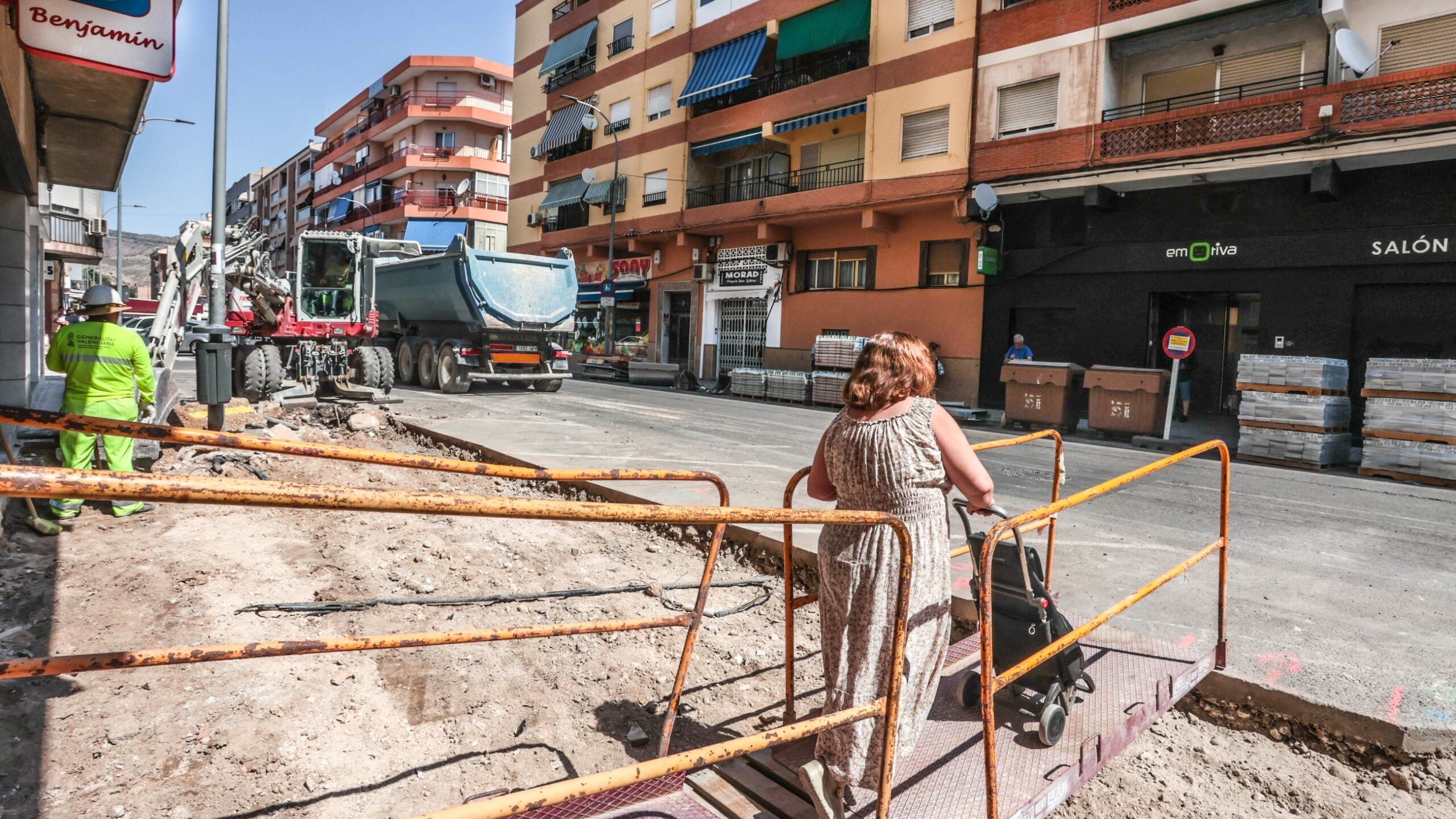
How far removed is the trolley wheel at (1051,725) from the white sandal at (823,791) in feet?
3.03

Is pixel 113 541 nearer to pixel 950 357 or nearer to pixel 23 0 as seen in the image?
pixel 23 0

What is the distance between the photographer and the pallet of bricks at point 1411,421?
32.9 ft

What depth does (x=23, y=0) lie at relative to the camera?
4484 millimetres

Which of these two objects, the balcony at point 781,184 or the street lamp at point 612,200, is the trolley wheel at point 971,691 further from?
the street lamp at point 612,200

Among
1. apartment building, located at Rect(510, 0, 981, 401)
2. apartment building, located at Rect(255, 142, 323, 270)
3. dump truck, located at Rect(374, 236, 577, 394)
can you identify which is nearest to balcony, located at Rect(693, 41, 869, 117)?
apartment building, located at Rect(510, 0, 981, 401)

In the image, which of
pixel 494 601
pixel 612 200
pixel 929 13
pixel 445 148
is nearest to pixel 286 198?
pixel 445 148

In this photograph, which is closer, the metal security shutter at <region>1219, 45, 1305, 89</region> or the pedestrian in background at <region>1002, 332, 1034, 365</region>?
the metal security shutter at <region>1219, 45, 1305, 89</region>

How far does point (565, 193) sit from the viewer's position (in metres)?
31.8

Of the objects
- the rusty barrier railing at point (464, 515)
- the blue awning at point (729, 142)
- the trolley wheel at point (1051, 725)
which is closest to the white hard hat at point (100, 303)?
the rusty barrier railing at point (464, 515)

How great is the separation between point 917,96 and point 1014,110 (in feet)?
8.62

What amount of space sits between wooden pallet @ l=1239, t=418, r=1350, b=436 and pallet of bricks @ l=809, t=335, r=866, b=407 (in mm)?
8315

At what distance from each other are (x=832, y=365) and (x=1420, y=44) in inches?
469

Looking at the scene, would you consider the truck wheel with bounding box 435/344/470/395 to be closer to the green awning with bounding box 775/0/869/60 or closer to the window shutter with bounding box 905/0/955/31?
the green awning with bounding box 775/0/869/60

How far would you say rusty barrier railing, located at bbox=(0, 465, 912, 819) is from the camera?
133 cm
